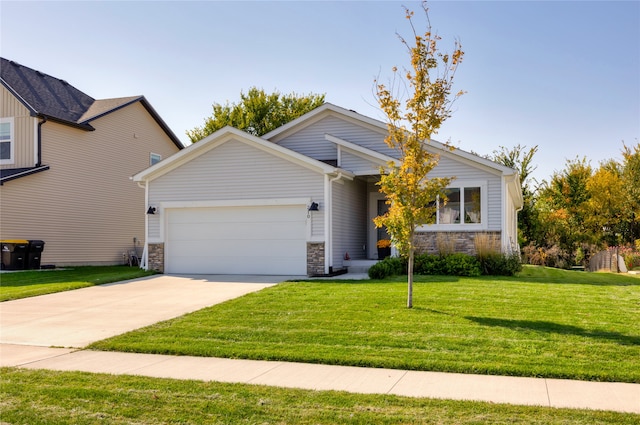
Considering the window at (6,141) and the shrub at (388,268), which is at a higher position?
the window at (6,141)

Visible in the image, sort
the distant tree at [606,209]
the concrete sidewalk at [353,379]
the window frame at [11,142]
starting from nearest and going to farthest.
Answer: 1. the concrete sidewalk at [353,379]
2. the window frame at [11,142]
3. the distant tree at [606,209]

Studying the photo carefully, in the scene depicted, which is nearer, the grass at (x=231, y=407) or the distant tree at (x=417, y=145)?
the grass at (x=231, y=407)

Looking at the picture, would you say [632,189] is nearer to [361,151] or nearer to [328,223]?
[361,151]

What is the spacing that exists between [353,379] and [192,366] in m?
2.16

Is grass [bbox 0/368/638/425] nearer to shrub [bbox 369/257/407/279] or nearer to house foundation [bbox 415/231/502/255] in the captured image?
shrub [bbox 369/257/407/279]

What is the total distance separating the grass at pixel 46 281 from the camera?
46.6 feet

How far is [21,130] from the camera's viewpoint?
2189cm

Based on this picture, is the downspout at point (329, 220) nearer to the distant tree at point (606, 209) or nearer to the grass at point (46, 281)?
the grass at point (46, 281)

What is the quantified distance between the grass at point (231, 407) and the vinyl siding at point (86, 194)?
1596 centimetres

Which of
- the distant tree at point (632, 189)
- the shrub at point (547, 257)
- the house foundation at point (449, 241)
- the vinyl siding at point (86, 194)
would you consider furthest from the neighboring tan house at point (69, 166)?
the distant tree at point (632, 189)

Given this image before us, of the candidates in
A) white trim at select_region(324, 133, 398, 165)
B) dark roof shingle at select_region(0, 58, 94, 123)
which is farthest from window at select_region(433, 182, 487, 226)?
dark roof shingle at select_region(0, 58, 94, 123)

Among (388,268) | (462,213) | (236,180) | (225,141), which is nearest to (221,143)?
(225,141)

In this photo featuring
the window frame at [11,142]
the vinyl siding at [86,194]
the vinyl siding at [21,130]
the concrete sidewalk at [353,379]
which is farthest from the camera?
the window frame at [11,142]

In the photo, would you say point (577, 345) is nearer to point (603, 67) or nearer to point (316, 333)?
point (316, 333)
